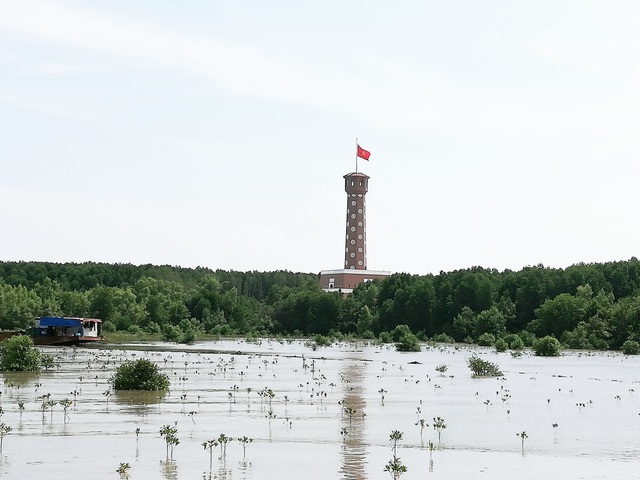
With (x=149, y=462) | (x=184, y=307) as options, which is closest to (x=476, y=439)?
(x=149, y=462)

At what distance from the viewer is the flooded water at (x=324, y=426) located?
1030 inches

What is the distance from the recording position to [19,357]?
203ft

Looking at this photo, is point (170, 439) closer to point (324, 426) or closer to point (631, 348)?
point (324, 426)

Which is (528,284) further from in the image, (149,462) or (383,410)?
(149,462)

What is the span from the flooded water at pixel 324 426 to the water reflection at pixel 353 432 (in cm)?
5

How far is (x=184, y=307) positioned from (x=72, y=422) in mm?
156071

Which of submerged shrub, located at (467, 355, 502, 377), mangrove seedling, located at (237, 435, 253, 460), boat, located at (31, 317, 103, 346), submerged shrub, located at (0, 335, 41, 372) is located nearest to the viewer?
mangrove seedling, located at (237, 435, 253, 460)

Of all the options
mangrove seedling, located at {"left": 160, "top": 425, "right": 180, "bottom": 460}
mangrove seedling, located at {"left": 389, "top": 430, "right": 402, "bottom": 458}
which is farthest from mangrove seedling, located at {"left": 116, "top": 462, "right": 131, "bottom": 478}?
mangrove seedling, located at {"left": 389, "top": 430, "right": 402, "bottom": 458}

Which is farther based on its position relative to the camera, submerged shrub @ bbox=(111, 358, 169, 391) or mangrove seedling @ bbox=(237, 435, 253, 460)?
submerged shrub @ bbox=(111, 358, 169, 391)

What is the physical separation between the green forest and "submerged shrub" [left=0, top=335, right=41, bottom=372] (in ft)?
232

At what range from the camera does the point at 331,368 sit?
74.5 metres

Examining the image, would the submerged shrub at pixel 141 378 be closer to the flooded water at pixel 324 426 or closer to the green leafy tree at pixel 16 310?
the flooded water at pixel 324 426

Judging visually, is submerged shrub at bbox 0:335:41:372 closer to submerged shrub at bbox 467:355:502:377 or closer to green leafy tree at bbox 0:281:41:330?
submerged shrub at bbox 467:355:502:377

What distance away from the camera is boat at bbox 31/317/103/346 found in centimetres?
11594
